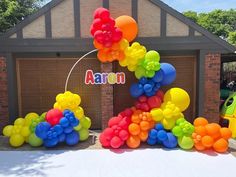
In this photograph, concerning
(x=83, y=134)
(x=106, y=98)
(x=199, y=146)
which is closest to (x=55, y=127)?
(x=83, y=134)

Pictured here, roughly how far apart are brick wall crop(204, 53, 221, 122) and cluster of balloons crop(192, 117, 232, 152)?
1.68 m

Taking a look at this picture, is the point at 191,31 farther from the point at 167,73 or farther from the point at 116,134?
the point at 116,134

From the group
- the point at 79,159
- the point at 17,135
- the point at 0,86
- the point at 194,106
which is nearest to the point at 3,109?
the point at 0,86

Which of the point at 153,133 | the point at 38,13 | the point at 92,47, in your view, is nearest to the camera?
the point at 153,133

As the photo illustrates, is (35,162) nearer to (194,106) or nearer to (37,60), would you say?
(37,60)

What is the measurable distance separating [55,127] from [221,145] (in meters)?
3.96

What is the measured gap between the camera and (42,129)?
6660 mm

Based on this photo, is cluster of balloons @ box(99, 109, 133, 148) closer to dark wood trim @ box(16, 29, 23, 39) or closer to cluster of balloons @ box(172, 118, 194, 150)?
cluster of balloons @ box(172, 118, 194, 150)

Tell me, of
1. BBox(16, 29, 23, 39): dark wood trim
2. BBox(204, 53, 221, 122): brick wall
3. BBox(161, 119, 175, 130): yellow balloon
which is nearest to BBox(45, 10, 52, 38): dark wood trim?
BBox(16, 29, 23, 39): dark wood trim

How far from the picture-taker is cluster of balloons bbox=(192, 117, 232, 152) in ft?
21.2

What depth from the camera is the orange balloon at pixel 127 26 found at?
7.25m

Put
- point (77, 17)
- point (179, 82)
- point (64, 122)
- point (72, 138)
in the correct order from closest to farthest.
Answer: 1. point (64, 122)
2. point (72, 138)
3. point (77, 17)
4. point (179, 82)

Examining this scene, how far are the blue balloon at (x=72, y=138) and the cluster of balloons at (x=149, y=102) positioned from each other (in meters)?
1.75

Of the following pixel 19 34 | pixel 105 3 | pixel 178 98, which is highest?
pixel 105 3
